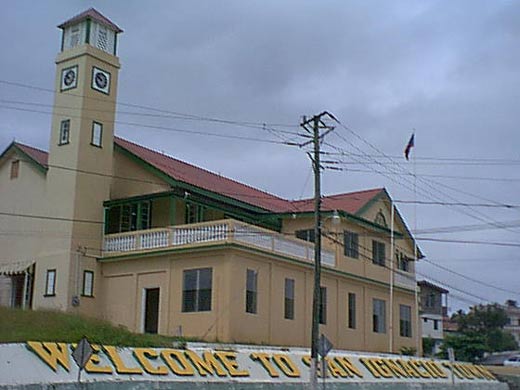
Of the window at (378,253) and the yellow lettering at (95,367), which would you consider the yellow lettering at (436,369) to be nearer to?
the window at (378,253)

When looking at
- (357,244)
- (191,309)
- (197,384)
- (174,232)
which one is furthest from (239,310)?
(357,244)

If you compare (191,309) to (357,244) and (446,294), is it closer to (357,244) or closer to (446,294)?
(357,244)

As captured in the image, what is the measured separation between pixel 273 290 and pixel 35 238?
37.9 ft

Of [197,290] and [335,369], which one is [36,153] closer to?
[197,290]

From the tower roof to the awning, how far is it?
11373 millimetres

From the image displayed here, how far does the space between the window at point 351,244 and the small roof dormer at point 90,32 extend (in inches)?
603

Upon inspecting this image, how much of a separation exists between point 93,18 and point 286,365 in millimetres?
19059

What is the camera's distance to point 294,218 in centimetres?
4534

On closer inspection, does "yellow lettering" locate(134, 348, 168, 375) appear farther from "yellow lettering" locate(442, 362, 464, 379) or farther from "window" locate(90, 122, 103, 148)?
"yellow lettering" locate(442, 362, 464, 379)

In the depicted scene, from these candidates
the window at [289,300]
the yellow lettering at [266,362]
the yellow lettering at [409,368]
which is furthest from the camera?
the window at [289,300]


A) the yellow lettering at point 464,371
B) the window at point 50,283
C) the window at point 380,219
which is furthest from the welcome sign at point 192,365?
the window at point 50,283

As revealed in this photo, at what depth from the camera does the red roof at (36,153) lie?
4200cm

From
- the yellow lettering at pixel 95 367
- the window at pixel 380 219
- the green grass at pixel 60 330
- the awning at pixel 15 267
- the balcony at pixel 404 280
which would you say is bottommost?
the yellow lettering at pixel 95 367

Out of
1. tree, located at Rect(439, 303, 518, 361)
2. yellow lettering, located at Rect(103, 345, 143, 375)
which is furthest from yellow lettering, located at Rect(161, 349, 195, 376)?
tree, located at Rect(439, 303, 518, 361)
